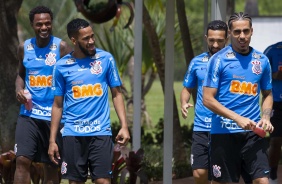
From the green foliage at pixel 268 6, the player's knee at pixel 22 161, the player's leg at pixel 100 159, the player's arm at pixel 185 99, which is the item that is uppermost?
the green foliage at pixel 268 6

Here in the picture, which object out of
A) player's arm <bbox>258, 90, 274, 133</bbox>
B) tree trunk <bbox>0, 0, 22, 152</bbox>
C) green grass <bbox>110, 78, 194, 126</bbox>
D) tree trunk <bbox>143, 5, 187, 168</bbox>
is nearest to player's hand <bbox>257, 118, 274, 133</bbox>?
player's arm <bbox>258, 90, 274, 133</bbox>

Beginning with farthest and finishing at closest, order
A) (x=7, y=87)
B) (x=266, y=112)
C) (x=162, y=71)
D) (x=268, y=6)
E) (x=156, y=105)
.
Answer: (x=268, y=6)
(x=156, y=105)
(x=162, y=71)
(x=7, y=87)
(x=266, y=112)

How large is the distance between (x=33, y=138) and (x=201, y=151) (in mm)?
1710

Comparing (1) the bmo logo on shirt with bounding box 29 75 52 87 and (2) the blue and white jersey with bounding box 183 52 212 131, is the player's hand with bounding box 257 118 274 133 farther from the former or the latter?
(1) the bmo logo on shirt with bounding box 29 75 52 87

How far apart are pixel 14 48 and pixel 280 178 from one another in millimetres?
4052

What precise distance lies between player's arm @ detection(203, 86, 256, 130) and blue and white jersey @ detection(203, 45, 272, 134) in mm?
63

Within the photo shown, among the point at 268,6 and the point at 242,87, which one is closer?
the point at 242,87

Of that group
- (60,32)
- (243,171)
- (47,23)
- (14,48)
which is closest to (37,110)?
(47,23)

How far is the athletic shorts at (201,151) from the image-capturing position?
9578 millimetres

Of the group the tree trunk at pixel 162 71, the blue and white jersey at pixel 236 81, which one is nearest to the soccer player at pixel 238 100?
the blue and white jersey at pixel 236 81

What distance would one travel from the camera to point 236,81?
8.08 metres

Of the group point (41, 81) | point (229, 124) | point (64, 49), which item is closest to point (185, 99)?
point (64, 49)

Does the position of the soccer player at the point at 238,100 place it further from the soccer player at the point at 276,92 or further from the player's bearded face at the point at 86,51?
the soccer player at the point at 276,92

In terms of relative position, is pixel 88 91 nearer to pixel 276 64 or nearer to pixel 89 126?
pixel 89 126
